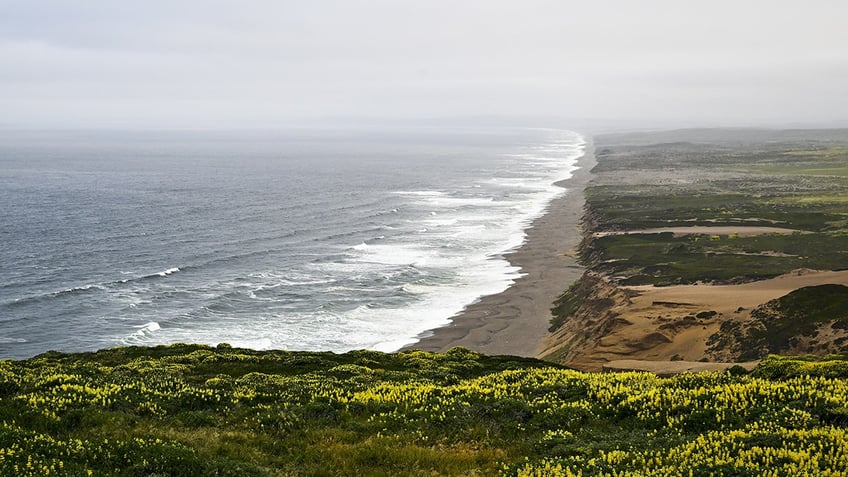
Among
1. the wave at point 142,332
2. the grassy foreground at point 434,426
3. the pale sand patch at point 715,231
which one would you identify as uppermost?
the grassy foreground at point 434,426

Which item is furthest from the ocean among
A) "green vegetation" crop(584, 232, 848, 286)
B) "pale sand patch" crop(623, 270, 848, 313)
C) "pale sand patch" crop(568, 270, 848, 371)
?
"pale sand patch" crop(623, 270, 848, 313)

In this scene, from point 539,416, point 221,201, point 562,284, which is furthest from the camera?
point 221,201

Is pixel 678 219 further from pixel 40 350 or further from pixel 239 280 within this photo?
pixel 40 350

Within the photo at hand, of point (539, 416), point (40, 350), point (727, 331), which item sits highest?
point (539, 416)

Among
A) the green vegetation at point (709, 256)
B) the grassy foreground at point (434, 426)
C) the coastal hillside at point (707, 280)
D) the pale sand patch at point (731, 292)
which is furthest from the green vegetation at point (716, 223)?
the grassy foreground at point (434, 426)

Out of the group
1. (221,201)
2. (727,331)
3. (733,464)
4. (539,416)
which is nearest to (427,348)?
(727,331)

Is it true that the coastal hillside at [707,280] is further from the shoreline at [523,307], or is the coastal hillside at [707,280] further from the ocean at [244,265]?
the ocean at [244,265]

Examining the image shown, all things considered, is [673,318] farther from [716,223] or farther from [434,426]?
[716,223]
